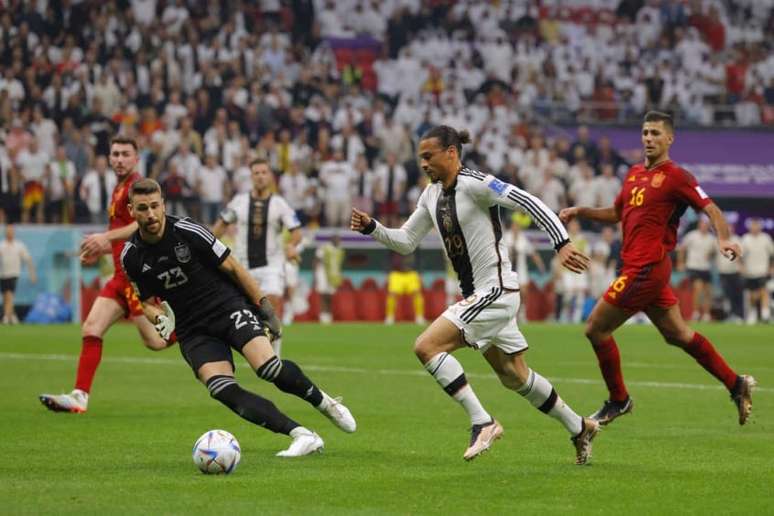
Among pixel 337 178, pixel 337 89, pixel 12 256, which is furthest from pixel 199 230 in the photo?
pixel 337 89

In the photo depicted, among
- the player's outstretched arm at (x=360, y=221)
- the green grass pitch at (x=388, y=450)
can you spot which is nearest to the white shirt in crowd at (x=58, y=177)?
the green grass pitch at (x=388, y=450)

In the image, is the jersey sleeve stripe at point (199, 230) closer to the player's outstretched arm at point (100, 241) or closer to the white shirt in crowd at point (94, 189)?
the player's outstretched arm at point (100, 241)

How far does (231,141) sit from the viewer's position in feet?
99.7

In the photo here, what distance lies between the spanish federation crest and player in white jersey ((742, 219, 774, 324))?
2462cm

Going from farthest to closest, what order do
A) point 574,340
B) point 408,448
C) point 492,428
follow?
point 574,340 → point 408,448 → point 492,428

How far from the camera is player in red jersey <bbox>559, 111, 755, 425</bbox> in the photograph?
11.5 meters

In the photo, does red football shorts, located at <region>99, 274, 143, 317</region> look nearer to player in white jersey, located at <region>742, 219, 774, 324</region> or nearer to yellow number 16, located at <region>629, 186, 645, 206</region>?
yellow number 16, located at <region>629, 186, 645, 206</region>

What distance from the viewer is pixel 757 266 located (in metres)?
32.4

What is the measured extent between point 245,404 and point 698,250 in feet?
80.9

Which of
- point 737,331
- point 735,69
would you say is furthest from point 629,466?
point 735,69

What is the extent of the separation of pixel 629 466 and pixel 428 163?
7.68 feet

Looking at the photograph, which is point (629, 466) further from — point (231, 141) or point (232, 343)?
point (231, 141)

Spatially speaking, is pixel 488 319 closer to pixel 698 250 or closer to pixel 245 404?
pixel 245 404

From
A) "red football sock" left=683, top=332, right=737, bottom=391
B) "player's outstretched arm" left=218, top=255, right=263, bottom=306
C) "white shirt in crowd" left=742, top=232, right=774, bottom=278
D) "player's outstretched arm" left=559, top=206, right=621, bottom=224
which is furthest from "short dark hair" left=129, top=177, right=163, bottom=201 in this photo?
"white shirt in crowd" left=742, top=232, right=774, bottom=278
